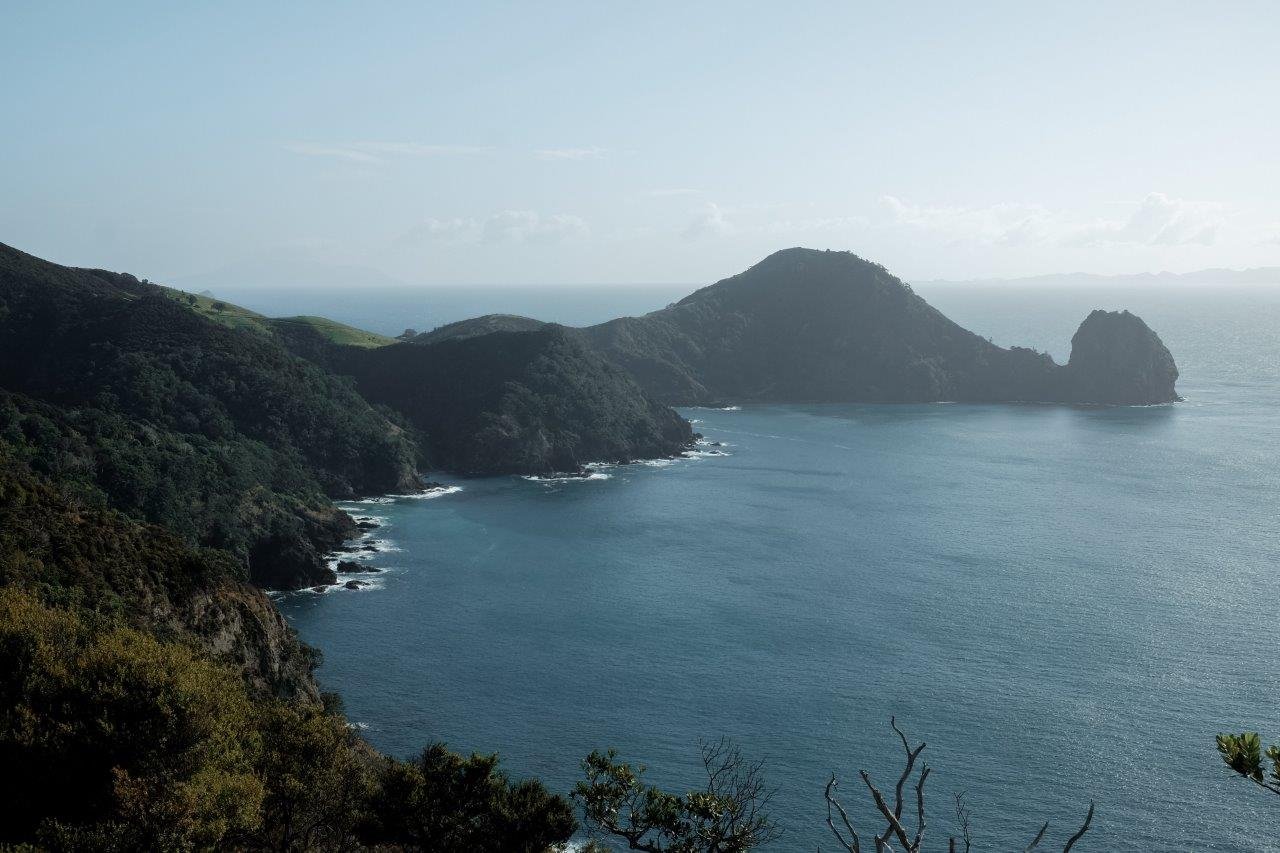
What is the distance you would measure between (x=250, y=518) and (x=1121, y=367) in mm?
157390

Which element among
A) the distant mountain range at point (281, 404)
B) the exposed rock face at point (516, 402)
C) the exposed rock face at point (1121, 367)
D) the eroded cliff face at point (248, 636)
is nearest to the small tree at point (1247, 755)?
the eroded cliff face at point (248, 636)

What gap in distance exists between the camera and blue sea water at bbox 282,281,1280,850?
1903 inches

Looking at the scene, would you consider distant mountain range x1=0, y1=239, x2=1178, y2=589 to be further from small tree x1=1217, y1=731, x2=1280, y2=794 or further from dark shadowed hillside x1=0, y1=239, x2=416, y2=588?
small tree x1=1217, y1=731, x2=1280, y2=794

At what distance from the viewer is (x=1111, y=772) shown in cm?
4791

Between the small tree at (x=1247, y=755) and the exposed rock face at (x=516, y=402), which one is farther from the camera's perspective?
the exposed rock face at (x=516, y=402)

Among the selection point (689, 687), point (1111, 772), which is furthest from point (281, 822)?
point (1111, 772)

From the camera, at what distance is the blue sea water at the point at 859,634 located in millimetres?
48344

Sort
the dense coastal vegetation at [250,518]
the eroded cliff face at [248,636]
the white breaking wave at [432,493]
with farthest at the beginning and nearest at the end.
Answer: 1. the white breaking wave at [432,493]
2. the eroded cliff face at [248,636]
3. the dense coastal vegetation at [250,518]

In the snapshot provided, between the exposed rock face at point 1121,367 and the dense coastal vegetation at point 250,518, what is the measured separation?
1.59ft

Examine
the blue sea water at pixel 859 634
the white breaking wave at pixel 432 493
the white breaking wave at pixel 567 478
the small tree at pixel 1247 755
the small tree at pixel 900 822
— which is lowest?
the blue sea water at pixel 859 634

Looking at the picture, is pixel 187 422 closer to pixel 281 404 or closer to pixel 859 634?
pixel 281 404

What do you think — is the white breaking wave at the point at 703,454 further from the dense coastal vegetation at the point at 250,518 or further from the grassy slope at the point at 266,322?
the grassy slope at the point at 266,322

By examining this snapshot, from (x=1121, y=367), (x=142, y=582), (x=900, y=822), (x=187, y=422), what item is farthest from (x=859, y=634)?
(x=1121, y=367)

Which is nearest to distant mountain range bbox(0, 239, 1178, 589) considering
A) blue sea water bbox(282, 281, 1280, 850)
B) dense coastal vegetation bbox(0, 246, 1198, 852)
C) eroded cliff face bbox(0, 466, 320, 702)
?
dense coastal vegetation bbox(0, 246, 1198, 852)
